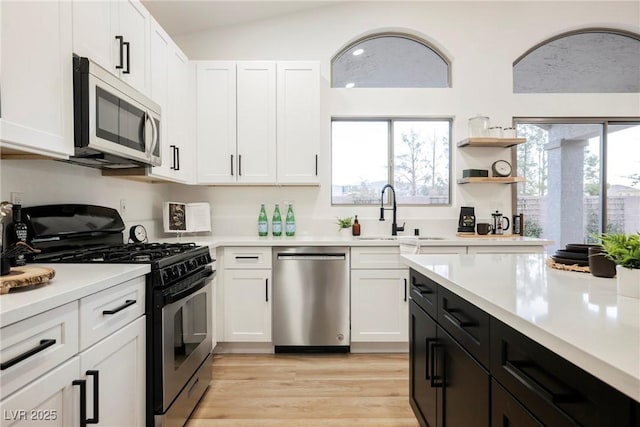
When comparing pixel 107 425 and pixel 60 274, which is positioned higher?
pixel 60 274

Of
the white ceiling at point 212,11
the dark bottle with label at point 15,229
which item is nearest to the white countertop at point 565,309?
the dark bottle with label at point 15,229

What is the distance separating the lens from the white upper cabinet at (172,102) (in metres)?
2.57

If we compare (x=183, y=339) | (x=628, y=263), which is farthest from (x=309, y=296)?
(x=628, y=263)

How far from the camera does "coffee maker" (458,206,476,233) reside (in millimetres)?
3555

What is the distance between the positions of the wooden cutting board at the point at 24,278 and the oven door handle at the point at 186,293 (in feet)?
1.91

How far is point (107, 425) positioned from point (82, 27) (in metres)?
1.74

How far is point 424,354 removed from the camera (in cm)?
174

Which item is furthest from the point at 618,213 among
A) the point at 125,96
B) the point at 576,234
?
the point at 125,96

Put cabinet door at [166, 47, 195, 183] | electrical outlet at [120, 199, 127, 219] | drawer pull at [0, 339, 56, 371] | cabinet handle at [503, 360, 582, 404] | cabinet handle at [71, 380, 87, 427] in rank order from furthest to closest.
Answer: cabinet door at [166, 47, 195, 183] → electrical outlet at [120, 199, 127, 219] → cabinet handle at [71, 380, 87, 427] → drawer pull at [0, 339, 56, 371] → cabinet handle at [503, 360, 582, 404]

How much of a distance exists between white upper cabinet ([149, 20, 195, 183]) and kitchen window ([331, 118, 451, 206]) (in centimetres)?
A: 144

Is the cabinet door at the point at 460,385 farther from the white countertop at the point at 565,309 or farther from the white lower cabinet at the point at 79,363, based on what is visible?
the white lower cabinet at the point at 79,363

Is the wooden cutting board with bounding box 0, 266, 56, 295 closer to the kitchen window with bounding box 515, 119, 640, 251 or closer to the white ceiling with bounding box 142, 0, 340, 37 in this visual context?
the white ceiling with bounding box 142, 0, 340, 37

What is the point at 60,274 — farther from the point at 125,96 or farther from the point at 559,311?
the point at 559,311

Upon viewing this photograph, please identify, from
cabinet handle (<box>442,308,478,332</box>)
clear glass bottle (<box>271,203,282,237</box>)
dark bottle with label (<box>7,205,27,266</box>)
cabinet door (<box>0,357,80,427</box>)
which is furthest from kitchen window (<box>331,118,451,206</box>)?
cabinet door (<box>0,357,80,427</box>)
